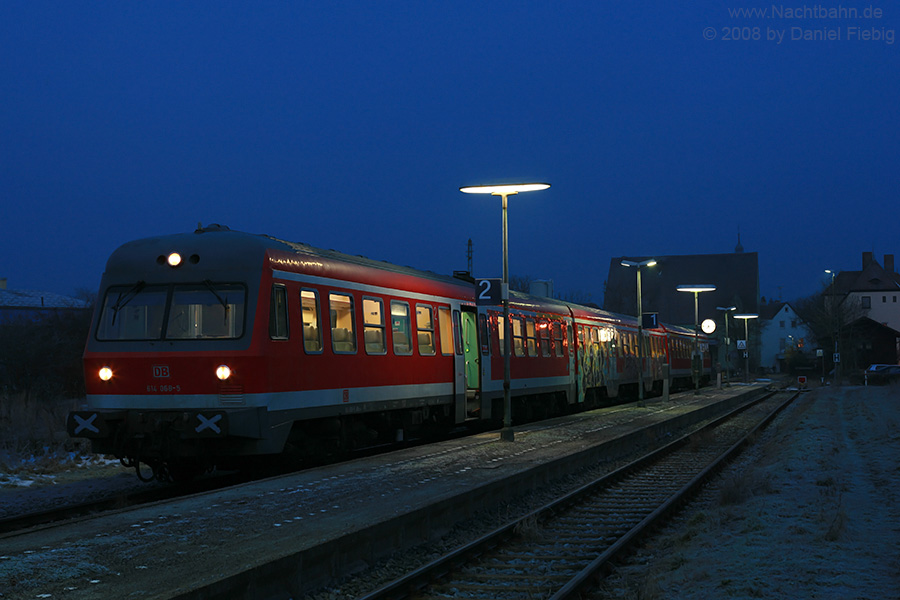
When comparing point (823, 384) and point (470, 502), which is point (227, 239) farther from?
point (823, 384)

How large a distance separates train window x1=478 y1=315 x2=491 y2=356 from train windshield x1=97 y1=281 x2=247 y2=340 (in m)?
8.67

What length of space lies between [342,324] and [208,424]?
3.17m

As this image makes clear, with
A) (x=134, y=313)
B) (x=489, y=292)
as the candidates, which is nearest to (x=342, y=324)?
(x=134, y=313)

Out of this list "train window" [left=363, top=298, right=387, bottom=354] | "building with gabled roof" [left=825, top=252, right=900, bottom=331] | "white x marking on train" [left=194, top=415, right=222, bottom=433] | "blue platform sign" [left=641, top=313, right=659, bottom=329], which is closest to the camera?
"white x marking on train" [left=194, top=415, right=222, bottom=433]

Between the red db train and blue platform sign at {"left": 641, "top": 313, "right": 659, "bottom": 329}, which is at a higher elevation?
blue platform sign at {"left": 641, "top": 313, "right": 659, "bottom": 329}

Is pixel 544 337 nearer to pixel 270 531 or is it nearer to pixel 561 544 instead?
pixel 561 544

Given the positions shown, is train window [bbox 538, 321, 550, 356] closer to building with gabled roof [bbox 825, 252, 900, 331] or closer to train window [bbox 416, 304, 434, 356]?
train window [bbox 416, 304, 434, 356]

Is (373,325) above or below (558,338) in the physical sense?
below

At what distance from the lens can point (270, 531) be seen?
341 inches

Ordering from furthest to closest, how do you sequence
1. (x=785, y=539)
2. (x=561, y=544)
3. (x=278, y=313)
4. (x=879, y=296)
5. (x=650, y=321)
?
(x=879, y=296)
(x=650, y=321)
(x=278, y=313)
(x=561, y=544)
(x=785, y=539)

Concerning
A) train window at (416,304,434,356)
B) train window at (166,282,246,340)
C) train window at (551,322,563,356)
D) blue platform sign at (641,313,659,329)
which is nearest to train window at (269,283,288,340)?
train window at (166,282,246,340)

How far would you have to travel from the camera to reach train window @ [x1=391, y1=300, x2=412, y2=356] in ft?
53.7

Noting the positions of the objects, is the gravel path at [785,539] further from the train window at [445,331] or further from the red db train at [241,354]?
the train window at [445,331]

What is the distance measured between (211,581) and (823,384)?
62.2 meters
